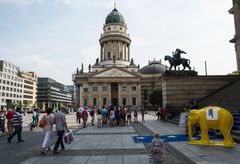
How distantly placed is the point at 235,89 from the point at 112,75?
6637cm

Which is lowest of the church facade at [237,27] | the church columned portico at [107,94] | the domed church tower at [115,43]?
the church columned portico at [107,94]

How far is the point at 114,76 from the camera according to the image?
84.9 metres

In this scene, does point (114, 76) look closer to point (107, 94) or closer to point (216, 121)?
→ point (107, 94)

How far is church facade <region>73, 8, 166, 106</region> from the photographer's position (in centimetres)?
8525

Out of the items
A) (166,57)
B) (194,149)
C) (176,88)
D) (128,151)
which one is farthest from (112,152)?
(166,57)

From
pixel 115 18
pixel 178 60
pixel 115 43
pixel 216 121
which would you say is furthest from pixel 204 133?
pixel 115 18

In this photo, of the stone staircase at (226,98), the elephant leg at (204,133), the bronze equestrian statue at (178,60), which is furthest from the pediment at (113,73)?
the elephant leg at (204,133)

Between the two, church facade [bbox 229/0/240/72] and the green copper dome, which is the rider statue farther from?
the green copper dome

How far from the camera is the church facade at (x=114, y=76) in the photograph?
280 ft

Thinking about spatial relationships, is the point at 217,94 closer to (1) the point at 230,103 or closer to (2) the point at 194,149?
(1) the point at 230,103

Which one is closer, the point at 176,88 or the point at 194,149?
the point at 194,149

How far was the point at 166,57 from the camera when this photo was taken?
24.8 meters

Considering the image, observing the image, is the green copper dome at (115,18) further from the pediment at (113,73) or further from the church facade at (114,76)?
the pediment at (113,73)

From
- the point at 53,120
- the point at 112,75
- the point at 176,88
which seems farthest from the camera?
the point at 112,75
